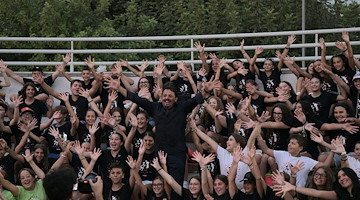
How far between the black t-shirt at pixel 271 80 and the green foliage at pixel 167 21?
5606 millimetres

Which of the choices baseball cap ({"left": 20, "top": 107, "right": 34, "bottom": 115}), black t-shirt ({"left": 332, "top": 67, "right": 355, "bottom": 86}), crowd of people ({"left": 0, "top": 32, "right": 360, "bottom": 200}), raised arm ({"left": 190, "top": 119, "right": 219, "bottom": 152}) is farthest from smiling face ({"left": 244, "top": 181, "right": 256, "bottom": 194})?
baseball cap ({"left": 20, "top": 107, "right": 34, "bottom": 115})

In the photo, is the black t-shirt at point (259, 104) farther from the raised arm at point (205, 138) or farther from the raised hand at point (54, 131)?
the raised hand at point (54, 131)

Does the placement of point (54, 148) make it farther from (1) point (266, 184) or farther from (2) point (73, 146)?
(1) point (266, 184)

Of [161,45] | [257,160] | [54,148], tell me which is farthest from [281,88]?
[161,45]

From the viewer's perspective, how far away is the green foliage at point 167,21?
803 inches

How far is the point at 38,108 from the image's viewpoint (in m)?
13.6

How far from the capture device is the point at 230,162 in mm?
11219

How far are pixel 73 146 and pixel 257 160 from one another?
2.82 m

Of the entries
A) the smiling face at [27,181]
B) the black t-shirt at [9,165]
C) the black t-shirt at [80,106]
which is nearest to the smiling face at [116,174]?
the smiling face at [27,181]

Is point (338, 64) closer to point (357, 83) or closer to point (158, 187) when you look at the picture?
point (357, 83)

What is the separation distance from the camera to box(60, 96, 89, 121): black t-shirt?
13523mm

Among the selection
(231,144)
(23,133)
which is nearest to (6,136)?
(23,133)

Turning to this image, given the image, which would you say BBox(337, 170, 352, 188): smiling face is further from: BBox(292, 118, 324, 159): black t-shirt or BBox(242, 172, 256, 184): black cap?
BBox(292, 118, 324, 159): black t-shirt

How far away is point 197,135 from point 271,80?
2461 millimetres
